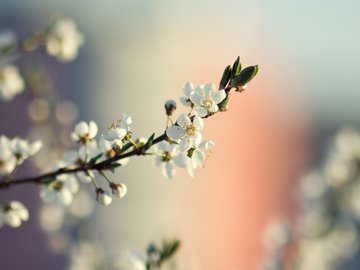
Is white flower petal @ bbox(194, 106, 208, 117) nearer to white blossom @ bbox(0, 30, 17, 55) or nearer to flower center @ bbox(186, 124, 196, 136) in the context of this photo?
flower center @ bbox(186, 124, 196, 136)

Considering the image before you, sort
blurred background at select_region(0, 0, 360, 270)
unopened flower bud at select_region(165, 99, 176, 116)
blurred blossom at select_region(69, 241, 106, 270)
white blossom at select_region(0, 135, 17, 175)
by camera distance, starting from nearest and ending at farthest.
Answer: unopened flower bud at select_region(165, 99, 176, 116) < white blossom at select_region(0, 135, 17, 175) < blurred blossom at select_region(69, 241, 106, 270) < blurred background at select_region(0, 0, 360, 270)

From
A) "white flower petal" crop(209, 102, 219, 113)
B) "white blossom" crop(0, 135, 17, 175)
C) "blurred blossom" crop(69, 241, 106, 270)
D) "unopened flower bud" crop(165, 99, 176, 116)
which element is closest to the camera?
"white flower petal" crop(209, 102, 219, 113)

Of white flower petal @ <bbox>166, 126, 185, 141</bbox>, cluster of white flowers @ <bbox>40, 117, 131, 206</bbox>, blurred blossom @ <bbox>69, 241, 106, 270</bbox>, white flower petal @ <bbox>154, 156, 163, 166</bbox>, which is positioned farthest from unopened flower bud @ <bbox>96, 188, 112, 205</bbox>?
blurred blossom @ <bbox>69, 241, 106, 270</bbox>

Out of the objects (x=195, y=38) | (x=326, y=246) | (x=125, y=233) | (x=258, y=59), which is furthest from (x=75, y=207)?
(x=258, y=59)

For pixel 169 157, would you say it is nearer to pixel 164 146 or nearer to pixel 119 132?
pixel 164 146

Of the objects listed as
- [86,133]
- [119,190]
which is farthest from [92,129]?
[119,190]

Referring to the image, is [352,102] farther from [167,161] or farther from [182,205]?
[167,161]

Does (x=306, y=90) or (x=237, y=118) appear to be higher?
(x=306, y=90)
